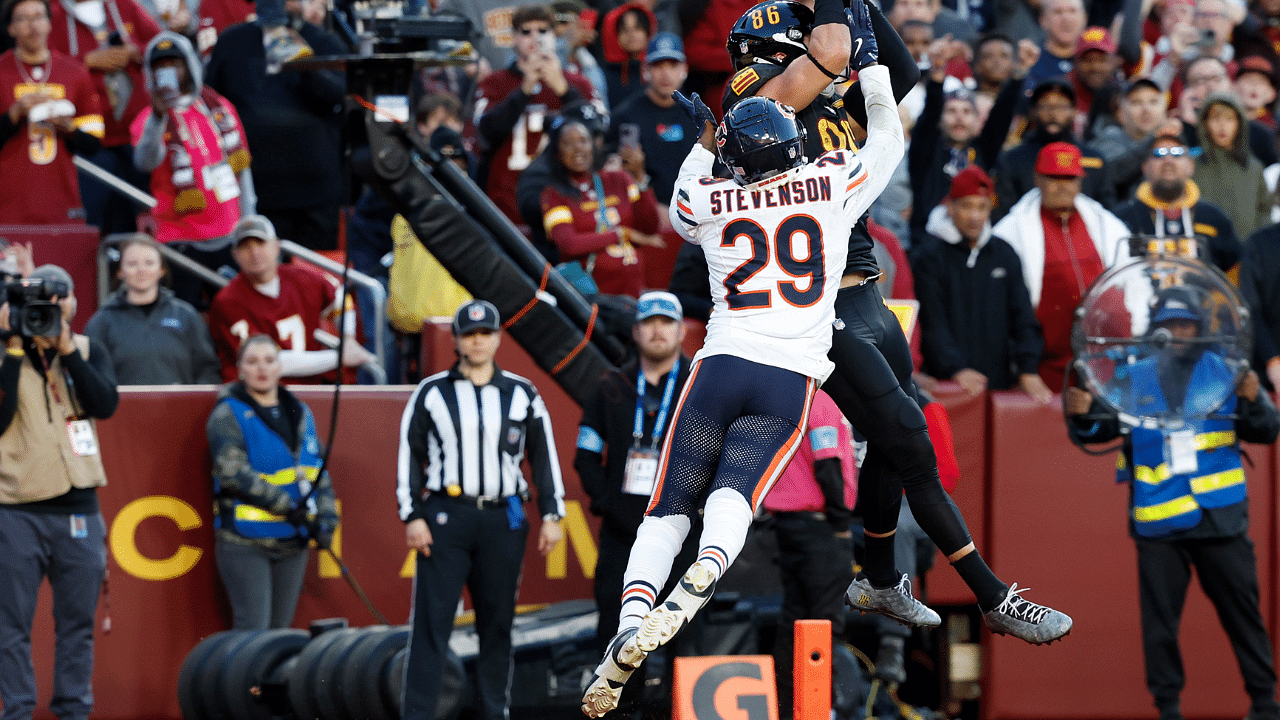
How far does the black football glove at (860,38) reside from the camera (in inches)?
210

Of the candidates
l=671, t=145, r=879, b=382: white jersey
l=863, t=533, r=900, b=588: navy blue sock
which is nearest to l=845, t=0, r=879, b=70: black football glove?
l=671, t=145, r=879, b=382: white jersey

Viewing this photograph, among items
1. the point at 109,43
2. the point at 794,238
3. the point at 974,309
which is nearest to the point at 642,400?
the point at 974,309

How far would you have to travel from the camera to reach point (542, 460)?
348 inches

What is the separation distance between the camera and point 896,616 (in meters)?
5.88

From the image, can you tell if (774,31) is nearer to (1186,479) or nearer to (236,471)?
(1186,479)

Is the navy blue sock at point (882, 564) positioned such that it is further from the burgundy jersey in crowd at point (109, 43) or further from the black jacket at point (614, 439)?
the burgundy jersey in crowd at point (109, 43)

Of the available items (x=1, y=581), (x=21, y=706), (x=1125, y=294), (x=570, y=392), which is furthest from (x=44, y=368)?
(x=1125, y=294)

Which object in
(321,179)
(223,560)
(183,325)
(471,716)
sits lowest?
(471,716)

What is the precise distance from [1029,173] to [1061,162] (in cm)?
112

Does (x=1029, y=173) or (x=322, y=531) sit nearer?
(x=322, y=531)

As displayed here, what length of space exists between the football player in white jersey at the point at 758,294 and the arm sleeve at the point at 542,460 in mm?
3309

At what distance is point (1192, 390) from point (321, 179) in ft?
20.7

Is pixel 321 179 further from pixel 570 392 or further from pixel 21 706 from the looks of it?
pixel 21 706

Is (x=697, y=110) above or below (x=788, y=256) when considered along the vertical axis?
above
